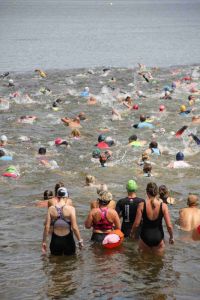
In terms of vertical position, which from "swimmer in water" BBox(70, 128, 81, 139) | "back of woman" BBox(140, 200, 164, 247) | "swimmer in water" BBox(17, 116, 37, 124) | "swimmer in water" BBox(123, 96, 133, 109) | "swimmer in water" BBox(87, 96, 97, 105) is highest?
"swimmer in water" BBox(87, 96, 97, 105)

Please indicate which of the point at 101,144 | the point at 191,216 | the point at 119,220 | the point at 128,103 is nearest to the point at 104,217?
the point at 119,220

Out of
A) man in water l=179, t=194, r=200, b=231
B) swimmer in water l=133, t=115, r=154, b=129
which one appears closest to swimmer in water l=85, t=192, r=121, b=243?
man in water l=179, t=194, r=200, b=231

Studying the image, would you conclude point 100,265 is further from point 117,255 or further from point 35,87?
point 35,87

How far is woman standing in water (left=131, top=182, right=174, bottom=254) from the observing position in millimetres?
9922

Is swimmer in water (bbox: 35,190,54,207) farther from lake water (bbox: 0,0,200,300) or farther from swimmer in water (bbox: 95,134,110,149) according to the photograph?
swimmer in water (bbox: 95,134,110,149)

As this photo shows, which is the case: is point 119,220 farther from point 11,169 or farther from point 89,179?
point 11,169

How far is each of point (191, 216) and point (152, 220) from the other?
7.20 ft

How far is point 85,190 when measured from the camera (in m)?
16.5

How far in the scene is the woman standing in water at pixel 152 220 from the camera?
32.6 feet

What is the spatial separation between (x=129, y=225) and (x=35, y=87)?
93.1ft

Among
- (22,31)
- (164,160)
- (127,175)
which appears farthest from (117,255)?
(22,31)

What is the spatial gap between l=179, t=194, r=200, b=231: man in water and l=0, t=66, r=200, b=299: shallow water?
32 centimetres

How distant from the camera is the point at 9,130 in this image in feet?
85.4

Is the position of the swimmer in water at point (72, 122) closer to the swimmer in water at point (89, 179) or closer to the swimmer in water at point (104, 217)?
the swimmer in water at point (89, 179)
